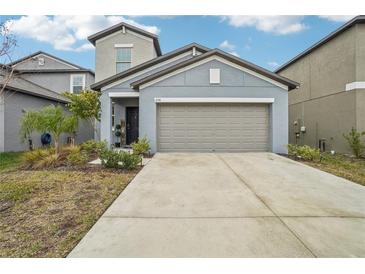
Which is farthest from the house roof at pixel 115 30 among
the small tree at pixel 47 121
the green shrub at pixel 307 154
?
the green shrub at pixel 307 154

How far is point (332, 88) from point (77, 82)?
1736cm

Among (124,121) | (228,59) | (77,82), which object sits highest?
(77,82)

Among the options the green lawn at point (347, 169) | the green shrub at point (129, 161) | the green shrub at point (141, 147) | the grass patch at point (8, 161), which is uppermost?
the green shrub at point (141, 147)

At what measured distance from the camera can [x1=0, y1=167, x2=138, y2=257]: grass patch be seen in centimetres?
297

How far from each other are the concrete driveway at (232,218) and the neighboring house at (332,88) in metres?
7.04

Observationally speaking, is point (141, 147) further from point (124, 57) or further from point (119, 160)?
point (124, 57)

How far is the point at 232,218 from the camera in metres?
3.65

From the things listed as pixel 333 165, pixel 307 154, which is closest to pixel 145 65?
pixel 307 154

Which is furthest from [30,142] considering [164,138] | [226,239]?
[226,239]

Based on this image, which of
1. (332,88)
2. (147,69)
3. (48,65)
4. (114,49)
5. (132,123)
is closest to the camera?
(147,69)

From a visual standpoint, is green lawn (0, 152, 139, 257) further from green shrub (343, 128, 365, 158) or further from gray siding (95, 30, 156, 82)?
green shrub (343, 128, 365, 158)

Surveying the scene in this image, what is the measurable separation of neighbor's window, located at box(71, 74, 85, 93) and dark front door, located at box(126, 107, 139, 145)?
20.7 ft

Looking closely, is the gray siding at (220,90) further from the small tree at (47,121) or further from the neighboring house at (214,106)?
the small tree at (47,121)

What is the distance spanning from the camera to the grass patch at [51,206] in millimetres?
2969
